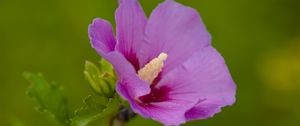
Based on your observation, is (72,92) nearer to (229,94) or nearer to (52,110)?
(52,110)

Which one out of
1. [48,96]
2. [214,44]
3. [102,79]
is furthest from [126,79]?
[214,44]

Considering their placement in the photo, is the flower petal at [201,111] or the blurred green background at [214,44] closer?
the flower petal at [201,111]

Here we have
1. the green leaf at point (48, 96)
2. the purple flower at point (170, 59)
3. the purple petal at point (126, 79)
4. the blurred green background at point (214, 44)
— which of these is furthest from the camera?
the blurred green background at point (214, 44)

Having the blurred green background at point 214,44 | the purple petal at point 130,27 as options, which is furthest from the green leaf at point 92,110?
the blurred green background at point 214,44

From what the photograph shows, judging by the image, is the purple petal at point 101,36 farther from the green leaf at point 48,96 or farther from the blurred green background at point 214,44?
the blurred green background at point 214,44

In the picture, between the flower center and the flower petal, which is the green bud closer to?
the flower center

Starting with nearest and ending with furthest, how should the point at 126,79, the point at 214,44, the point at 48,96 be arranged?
1. the point at 126,79
2. the point at 48,96
3. the point at 214,44

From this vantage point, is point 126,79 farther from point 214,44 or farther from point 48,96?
point 214,44

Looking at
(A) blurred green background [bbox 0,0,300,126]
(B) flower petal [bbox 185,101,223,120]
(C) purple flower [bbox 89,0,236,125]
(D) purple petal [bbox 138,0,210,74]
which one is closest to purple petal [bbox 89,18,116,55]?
(C) purple flower [bbox 89,0,236,125]
